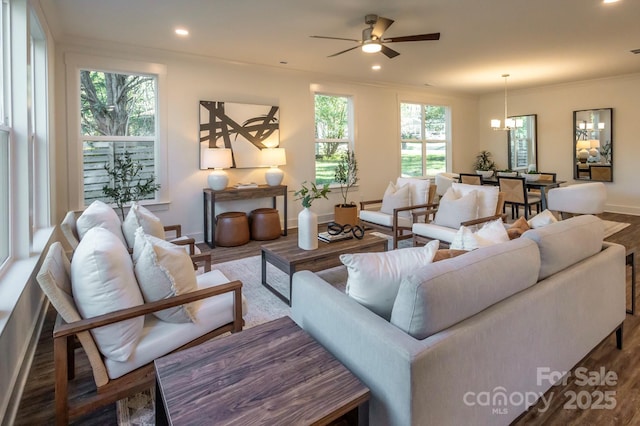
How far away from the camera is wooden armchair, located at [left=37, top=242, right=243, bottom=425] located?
1.50 metres

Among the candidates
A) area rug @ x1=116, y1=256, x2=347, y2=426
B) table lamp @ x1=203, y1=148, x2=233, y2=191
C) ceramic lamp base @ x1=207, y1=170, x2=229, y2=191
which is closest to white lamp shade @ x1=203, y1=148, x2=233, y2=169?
table lamp @ x1=203, y1=148, x2=233, y2=191

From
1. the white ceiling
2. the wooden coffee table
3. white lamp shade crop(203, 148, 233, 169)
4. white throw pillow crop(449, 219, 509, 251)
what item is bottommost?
the wooden coffee table

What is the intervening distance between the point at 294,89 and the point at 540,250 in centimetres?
516

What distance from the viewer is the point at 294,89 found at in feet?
20.3

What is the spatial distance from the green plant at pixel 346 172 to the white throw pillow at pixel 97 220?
14.9ft

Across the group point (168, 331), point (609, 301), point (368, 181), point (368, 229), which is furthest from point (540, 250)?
point (368, 181)

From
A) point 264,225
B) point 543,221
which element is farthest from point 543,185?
point 264,225

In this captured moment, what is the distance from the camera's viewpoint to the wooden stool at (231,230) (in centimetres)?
514

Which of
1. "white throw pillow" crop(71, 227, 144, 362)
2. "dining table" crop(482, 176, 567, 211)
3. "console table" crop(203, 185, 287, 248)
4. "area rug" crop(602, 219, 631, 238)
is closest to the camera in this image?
"white throw pillow" crop(71, 227, 144, 362)

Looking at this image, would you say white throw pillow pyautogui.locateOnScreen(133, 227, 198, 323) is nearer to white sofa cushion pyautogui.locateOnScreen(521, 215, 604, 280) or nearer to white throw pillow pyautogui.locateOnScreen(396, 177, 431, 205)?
white sofa cushion pyautogui.locateOnScreen(521, 215, 604, 280)

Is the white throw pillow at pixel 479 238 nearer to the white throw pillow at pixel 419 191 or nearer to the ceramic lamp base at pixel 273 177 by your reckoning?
the white throw pillow at pixel 419 191

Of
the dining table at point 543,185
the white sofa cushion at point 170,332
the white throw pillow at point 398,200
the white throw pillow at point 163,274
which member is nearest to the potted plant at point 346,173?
the white throw pillow at point 398,200

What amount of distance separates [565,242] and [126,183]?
16.0ft

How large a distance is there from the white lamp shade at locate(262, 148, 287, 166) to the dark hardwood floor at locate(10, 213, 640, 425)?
371 centimetres
